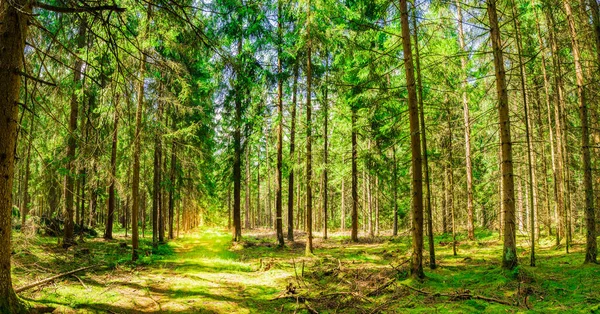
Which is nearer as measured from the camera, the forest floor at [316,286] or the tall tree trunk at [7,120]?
the tall tree trunk at [7,120]

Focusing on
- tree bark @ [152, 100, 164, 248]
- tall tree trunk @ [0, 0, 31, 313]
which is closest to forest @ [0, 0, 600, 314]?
tall tree trunk @ [0, 0, 31, 313]

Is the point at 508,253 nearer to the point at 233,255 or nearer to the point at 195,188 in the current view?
the point at 233,255

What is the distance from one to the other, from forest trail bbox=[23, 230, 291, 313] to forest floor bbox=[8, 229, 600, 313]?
0.08 feet

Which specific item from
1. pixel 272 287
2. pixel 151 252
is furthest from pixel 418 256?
pixel 151 252

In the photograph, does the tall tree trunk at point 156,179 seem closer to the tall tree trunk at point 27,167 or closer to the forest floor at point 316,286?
the forest floor at point 316,286

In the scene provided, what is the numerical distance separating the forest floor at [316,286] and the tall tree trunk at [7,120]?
4.74 feet

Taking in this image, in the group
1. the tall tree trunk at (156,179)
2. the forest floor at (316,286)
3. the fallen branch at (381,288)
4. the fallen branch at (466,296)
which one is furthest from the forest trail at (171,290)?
the tall tree trunk at (156,179)

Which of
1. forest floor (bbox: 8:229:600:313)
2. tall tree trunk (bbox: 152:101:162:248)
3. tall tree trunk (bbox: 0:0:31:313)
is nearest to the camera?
tall tree trunk (bbox: 0:0:31:313)

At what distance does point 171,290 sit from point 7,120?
5997mm

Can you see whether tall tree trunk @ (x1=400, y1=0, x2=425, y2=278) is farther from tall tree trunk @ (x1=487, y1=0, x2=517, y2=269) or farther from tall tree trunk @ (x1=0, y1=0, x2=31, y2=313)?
tall tree trunk @ (x1=0, y1=0, x2=31, y2=313)

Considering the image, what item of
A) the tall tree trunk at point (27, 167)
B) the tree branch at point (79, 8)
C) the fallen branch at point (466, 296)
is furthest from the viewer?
the fallen branch at point (466, 296)

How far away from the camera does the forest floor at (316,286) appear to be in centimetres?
655

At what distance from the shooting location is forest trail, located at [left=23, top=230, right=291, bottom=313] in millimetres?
7102

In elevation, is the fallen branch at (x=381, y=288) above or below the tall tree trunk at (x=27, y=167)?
below
